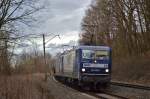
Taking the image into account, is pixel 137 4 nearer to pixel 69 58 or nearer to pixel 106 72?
pixel 69 58

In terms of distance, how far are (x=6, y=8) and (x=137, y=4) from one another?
33705 millimetres

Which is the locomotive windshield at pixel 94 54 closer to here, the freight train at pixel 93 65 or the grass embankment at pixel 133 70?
the freight train at pixel 93 65

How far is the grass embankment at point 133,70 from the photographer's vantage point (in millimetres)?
43500

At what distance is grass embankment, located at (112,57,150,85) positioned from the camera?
43500 millimetres

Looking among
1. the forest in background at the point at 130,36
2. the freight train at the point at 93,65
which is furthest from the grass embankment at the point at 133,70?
the freight train at the point at 93,65

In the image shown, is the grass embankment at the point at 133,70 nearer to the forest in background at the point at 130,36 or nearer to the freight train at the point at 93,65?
the forest in background at the point at 130,36

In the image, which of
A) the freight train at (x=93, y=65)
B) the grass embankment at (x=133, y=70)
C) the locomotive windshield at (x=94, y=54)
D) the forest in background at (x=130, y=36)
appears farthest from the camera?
the forest in background at (x=130, y=36)

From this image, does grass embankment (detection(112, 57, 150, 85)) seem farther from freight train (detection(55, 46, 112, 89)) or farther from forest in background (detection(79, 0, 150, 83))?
freight train (detection(55, 46, 112, 89))

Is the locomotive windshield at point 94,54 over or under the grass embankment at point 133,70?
over

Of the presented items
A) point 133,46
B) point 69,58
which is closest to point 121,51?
point 133,46

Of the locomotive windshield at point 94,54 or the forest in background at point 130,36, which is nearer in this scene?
the locomotive windshield at point 94,54

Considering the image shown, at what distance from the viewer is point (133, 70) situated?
47.6 m

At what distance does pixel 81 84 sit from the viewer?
29297mm

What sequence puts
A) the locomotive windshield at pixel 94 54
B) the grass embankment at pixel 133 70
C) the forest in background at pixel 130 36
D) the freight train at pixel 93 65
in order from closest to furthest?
the freight train at pixel 93 65 < the locomotive windshield at pixel 94 54 < the grass embankment at pixel 133 70 < the forest in background at pixel 130 36
